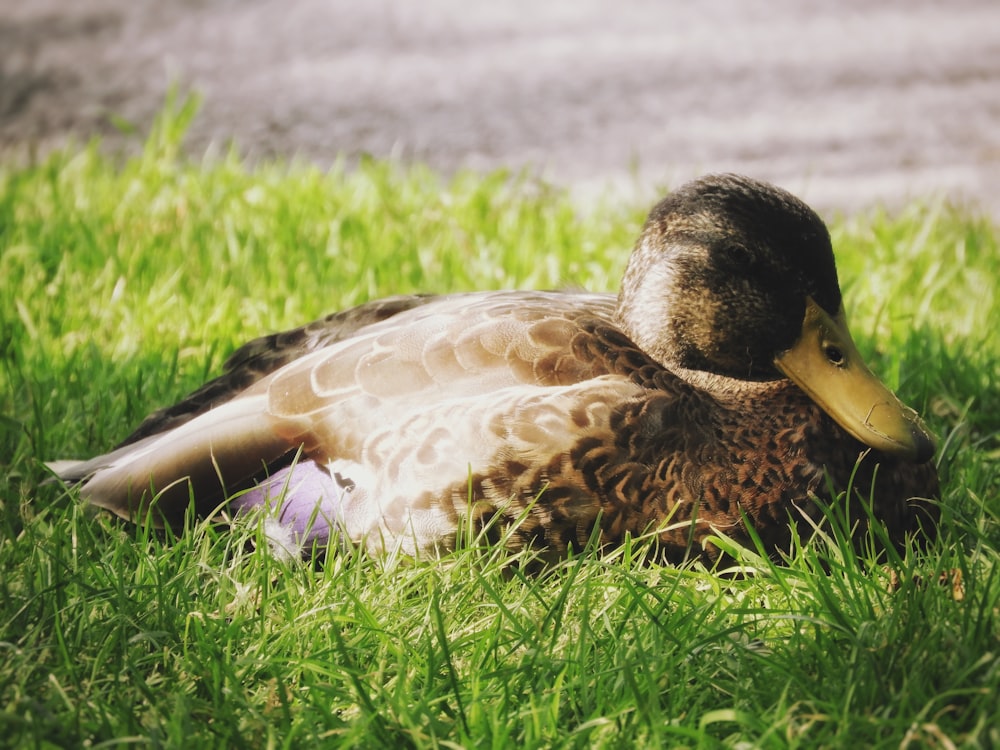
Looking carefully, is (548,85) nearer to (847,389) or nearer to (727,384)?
(727,384)

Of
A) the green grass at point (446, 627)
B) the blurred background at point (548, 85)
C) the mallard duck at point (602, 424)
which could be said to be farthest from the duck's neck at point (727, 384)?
the blurred background at point (548, 85)

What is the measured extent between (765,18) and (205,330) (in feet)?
15.8

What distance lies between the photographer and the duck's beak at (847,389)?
2.58m

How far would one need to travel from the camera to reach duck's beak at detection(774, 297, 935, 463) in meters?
2.58

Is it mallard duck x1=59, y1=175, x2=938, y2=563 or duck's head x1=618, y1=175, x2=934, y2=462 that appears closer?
mallard duck x1=59, y1=175, x2=938, y2=563

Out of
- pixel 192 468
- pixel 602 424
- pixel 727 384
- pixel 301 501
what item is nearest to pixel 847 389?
pixel 727 384

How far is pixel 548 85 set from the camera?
6.79m

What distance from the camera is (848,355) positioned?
2711mm

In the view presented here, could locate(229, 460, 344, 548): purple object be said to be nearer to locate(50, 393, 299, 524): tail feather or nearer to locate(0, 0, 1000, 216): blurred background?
locate(50, 393, 299, 524): tail feather

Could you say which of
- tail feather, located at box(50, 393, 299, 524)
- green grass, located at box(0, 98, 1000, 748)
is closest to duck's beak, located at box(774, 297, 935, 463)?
green grass, located at box(0, 98, 1000, 748)

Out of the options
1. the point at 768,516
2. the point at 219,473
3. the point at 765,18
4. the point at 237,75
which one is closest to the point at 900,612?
the point at 768,516

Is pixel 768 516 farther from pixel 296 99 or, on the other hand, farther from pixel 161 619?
pixel 296 99

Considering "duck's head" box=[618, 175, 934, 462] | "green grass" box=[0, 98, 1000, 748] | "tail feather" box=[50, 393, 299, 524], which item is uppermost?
"duck's head" box=[618, 175, 934, 462]

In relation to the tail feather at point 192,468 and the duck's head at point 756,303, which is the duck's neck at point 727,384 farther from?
the tail feather at point 192,468
